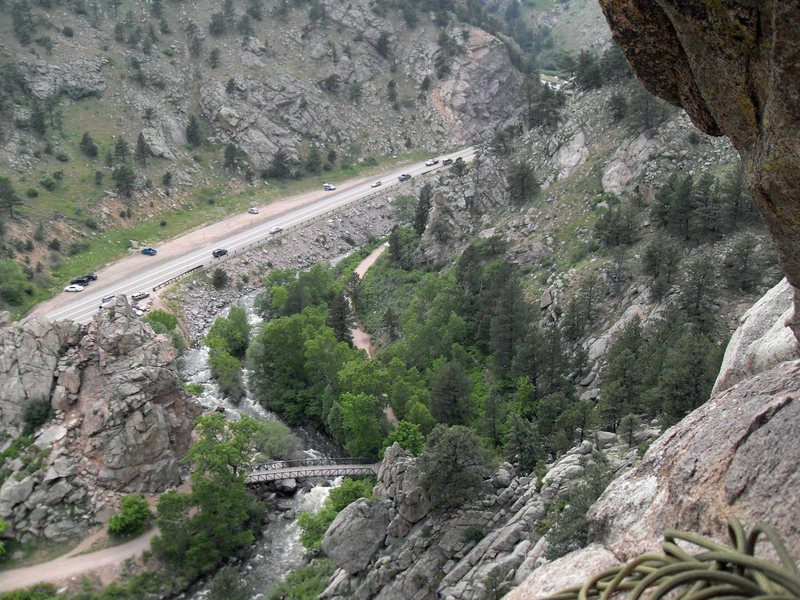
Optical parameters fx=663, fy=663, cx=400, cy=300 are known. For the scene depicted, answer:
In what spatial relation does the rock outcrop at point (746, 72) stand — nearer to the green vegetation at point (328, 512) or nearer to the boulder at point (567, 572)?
the boulder at point (567, 572)

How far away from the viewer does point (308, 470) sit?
47.2 m

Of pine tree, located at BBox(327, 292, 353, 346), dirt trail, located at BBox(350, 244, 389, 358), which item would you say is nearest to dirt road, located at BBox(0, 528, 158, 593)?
pine tree, located at BBox(327, 292, 353, 346)

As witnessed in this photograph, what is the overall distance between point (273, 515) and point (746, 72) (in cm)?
4282

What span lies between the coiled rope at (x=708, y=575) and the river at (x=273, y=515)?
34.8 m

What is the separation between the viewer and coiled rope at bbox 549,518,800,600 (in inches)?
228

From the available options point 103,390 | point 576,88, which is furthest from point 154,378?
point 576,88

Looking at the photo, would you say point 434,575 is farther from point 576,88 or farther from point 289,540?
point 576,88

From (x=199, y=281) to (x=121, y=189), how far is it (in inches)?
880

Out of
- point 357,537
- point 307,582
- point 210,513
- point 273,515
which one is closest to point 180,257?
point 273,515

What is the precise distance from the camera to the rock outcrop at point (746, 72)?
776 centimetres

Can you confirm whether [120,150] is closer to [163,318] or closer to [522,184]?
[163,318]

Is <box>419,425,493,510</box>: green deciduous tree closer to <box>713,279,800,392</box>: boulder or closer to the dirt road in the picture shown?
<box>713,279,800,392</box>: boulder

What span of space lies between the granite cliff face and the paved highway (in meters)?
17.5

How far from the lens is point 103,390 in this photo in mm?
46562
